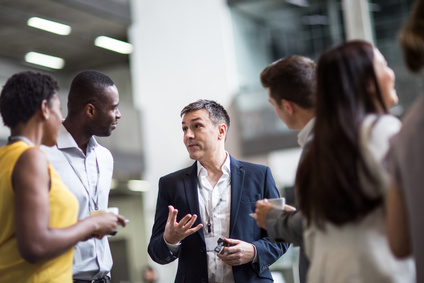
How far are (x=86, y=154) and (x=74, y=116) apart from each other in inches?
8.2

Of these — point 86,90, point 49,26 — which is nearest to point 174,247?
point 86,90

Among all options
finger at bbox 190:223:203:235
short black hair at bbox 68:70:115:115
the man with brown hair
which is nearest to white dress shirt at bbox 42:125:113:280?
short black hair at bbox 68:70:115:115

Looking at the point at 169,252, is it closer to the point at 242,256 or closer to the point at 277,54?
the point at 242,256

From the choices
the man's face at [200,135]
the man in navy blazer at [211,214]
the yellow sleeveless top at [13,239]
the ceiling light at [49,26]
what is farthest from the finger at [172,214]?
the ceiling light at [49,26]

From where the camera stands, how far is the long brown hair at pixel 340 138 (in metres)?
1.94

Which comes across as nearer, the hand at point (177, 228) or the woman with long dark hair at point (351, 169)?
the woman with long dark hair at point (351, 169)

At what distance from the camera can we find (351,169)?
1.94m

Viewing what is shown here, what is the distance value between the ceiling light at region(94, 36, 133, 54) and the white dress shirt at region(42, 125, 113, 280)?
12.2 metres

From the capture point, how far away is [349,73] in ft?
6.63

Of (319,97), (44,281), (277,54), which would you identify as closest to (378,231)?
(319,97)

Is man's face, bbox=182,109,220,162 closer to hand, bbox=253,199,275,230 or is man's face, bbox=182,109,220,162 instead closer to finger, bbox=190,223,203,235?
finger, bbox=190,223,203,235

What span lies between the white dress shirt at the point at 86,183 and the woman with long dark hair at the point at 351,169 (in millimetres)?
1205

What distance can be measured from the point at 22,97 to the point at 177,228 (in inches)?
42.4

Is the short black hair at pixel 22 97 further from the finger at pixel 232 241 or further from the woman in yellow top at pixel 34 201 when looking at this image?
the finger at pixel 232 241
